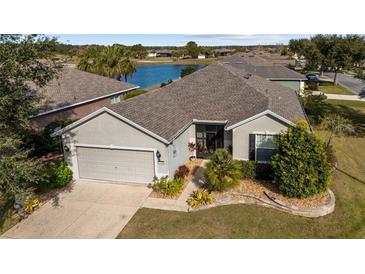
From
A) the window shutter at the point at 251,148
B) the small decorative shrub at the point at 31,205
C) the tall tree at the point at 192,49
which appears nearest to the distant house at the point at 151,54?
the tall tree at the point at 192,49

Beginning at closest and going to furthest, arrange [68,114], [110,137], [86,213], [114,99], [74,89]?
[86,213], [110,137], [68,114], [74,89], [114,99]

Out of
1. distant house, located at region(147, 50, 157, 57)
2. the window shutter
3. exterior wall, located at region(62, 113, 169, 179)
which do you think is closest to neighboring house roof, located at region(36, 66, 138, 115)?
exterior wall, located at region(62, 113, 169, 179)

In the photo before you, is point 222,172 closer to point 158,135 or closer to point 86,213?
point 158,135

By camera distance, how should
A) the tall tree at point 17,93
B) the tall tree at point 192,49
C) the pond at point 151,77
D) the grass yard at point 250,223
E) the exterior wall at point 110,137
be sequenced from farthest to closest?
the tall tree at point 192,49 < the pond at point 151,77 < the exterior wall at point 110,137 < the grass yard at point 250,223 < the tall tree at point 17,93

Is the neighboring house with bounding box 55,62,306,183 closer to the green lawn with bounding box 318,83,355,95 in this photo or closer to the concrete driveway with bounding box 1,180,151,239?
the concrete driveway with bounding box 1,180,151,239

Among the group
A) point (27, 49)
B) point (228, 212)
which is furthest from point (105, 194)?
point (27, 49)

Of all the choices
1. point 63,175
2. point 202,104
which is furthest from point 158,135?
point 202,104

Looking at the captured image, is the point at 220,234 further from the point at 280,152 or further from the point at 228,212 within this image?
the point at 280,152

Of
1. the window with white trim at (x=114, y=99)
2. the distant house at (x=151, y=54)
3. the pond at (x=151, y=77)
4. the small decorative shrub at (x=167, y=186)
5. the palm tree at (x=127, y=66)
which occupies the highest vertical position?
the distant house at (x=151, y=54)

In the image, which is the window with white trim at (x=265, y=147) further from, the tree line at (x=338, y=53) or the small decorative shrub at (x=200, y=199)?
the tree line at (x=338, y=53)
